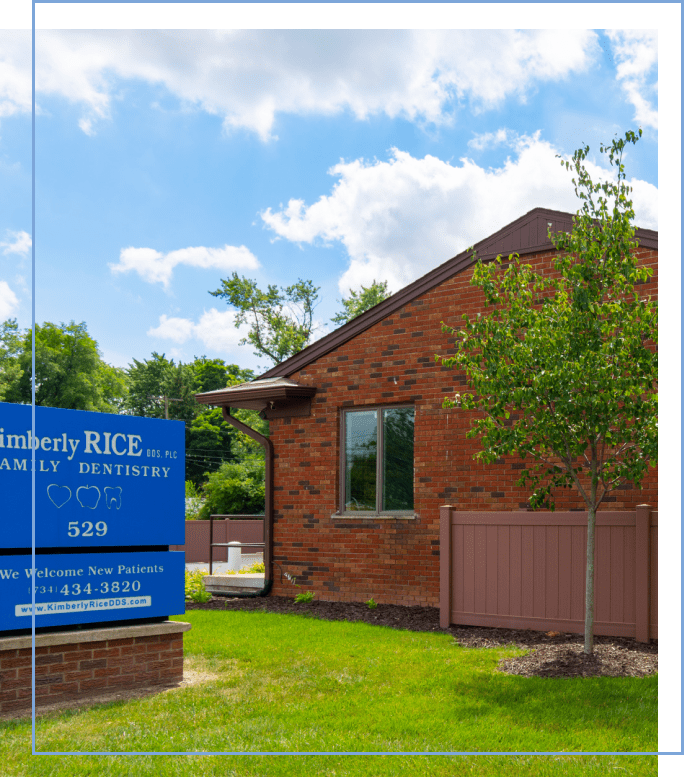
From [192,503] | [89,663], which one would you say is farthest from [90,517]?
[192,503]

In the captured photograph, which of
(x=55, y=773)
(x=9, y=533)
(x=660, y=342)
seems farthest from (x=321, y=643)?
(x=660, y=342)

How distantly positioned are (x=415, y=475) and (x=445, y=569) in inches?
72.1

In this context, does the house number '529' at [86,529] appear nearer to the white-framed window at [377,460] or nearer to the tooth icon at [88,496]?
the tooth icon at [88,496]

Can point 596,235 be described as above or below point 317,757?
above

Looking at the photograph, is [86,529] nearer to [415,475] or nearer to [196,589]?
[415,475]

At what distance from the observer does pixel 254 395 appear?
12727 mm

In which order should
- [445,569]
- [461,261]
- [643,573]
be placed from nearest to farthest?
1. [643,573]
2. [445,569]
3. [461,261]

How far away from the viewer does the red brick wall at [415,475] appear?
1111cm

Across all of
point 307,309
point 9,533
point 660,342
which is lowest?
point 9,533

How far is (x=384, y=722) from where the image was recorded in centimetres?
548

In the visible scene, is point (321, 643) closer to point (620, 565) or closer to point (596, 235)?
point (620, 565)

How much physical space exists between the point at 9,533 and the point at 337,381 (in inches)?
273

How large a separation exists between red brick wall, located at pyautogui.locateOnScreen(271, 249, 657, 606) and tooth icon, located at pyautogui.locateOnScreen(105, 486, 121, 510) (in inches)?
216

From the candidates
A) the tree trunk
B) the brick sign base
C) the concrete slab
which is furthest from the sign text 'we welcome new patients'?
the concrete slab
